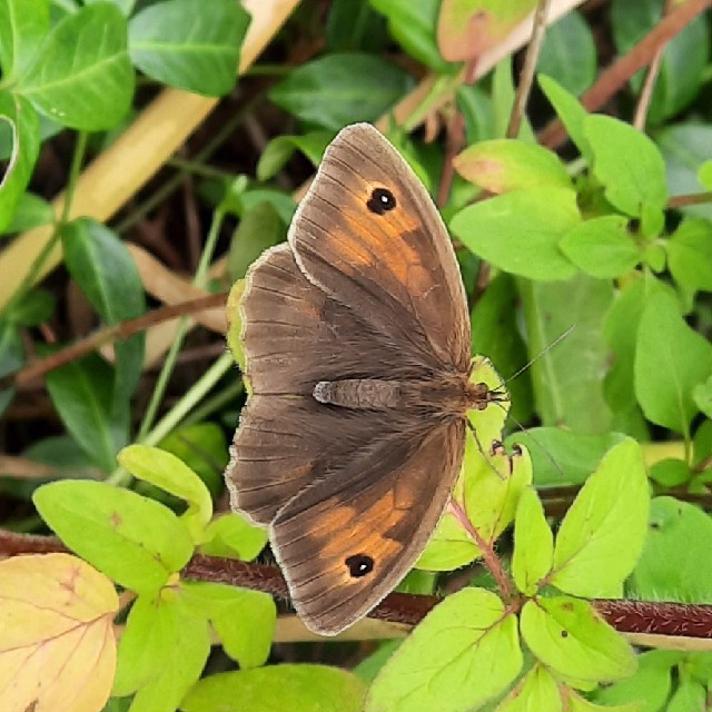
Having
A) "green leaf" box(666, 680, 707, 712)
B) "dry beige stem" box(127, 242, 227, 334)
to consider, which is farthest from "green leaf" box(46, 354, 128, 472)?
"green leaf" box(666, 680, 707, 712)

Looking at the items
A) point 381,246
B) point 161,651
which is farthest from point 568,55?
point 161,651

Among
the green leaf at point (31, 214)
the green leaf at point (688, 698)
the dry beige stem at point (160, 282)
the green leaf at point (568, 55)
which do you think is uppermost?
the green leaf at point (31, 214)

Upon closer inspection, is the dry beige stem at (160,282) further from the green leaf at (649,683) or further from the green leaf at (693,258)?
the green leaf at (649,683)

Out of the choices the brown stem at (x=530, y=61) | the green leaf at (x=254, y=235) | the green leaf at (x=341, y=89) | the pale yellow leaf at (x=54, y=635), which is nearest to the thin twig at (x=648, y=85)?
the brown stem at (x=530, y=61)

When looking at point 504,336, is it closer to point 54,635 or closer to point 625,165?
point 625,165

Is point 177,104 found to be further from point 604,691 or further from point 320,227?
point 604,691

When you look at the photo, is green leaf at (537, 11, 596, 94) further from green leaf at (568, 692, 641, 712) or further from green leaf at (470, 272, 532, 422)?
green leaf at (568, 692, 641, 712)

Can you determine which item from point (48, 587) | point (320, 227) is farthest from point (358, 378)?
point (48, 587)

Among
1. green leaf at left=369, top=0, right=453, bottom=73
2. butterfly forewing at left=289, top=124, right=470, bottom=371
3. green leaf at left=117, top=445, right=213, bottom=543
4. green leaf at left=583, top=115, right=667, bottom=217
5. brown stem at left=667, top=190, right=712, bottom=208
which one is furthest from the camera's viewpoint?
green leaf at left=369, top=0, right=453, bottom=73
